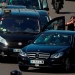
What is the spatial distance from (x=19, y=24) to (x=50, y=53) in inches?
155

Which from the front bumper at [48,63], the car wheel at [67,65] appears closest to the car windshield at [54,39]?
the car wheel at [67,65]

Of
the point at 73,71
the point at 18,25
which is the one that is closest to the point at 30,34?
the point at 18,25

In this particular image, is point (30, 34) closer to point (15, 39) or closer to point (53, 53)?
point (15, 39)

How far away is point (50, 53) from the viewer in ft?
47.9

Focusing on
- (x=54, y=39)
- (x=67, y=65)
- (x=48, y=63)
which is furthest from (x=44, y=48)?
(x=54, y=39)

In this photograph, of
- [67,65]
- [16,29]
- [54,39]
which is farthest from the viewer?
[16,29]

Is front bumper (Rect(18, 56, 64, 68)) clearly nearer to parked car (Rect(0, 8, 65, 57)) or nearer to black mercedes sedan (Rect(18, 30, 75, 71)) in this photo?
black mercedes sedan (Rect(18, 30, 75, 71))

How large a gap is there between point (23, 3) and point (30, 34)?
1283 centimetres

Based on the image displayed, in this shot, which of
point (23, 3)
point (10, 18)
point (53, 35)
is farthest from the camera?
point (23, 3)

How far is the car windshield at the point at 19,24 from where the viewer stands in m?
18.1

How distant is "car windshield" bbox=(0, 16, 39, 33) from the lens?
1812 cm

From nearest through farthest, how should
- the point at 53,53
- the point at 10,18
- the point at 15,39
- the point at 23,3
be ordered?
the point at 53,53 → the point at 15,39 → the point at 10,18 → the point at 23,3

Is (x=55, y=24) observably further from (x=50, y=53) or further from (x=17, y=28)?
(x=50, y=53)

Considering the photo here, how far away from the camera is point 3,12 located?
19094 millimetres
